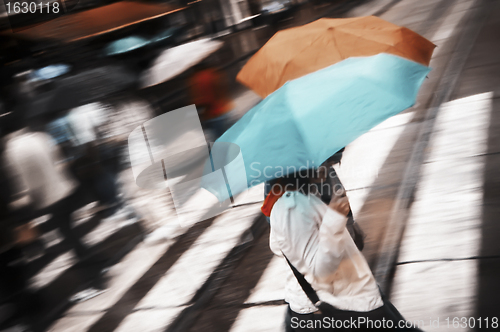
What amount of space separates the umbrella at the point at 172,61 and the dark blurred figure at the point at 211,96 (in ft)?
0.79

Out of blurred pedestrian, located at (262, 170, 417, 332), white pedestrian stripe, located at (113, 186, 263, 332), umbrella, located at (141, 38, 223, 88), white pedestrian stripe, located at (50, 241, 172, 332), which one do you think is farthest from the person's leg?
blurred pedestrian, located at (262, 170, 417, 332)

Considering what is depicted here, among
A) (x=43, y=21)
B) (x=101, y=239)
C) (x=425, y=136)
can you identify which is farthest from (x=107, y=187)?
(x=425, y=136)

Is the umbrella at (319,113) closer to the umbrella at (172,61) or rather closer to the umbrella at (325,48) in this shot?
the umbrella at (325,48)

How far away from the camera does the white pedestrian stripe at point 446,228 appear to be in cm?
225

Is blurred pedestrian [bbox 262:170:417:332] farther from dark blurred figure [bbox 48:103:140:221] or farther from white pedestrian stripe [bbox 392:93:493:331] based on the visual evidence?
dark blurred figure [bbox 48:103:140:221]

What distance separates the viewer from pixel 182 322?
269 centimetres

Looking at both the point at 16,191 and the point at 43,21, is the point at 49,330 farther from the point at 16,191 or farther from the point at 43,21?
the point at 43,21

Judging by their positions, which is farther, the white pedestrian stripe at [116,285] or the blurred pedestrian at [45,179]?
the blurred pedestrian at [45,179]

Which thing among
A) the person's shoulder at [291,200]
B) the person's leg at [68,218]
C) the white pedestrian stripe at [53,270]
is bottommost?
the white pedestrian stripe at [53,270]

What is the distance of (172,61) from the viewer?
3891 millimetres

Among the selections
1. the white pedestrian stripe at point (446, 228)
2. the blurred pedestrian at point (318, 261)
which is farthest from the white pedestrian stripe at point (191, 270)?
the white pedestrian stripe at point (446, 228)

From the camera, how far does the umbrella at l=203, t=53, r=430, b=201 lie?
167cm

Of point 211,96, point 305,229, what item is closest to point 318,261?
point 305,229

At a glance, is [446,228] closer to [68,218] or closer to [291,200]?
[291,200]
